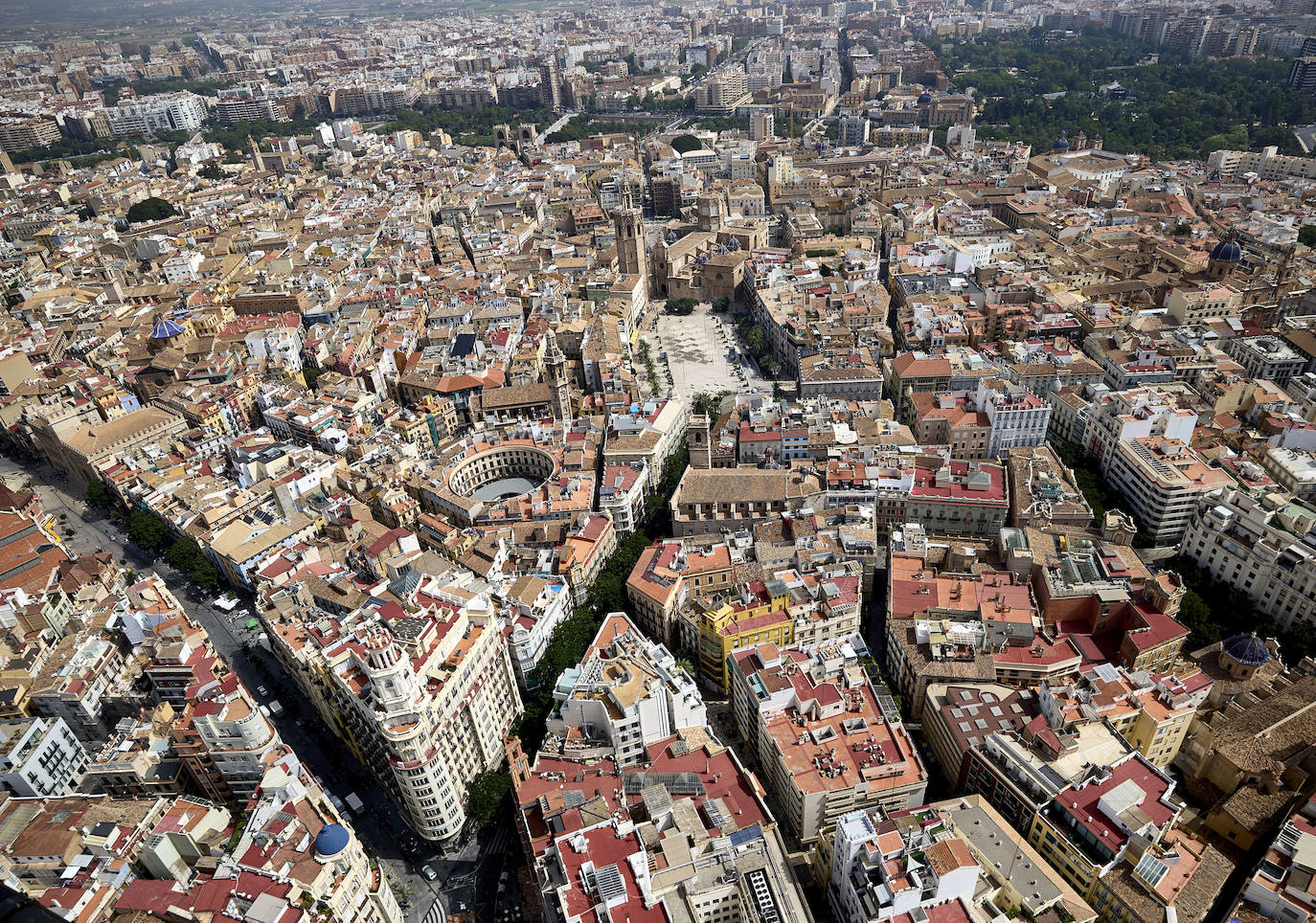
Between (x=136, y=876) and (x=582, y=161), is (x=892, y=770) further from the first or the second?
(x=582, y=161)

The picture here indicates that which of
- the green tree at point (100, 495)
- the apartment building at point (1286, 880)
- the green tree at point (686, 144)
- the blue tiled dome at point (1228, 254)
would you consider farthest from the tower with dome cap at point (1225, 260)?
the green tree at point (100, 495)

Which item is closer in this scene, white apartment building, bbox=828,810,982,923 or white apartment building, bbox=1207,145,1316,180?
white apartment building, bbox=828,810,982,923

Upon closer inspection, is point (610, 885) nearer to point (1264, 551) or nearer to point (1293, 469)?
point (1264, 551)

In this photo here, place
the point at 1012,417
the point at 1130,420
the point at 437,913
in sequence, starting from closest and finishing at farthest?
the point at 437,913, the point at 1130,420, the point at 1012,417

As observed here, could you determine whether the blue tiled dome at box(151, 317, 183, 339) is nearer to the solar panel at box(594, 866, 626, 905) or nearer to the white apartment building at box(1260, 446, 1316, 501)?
the solar panel at box(594, 866, 626, 905)

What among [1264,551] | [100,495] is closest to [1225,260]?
[1264,551]

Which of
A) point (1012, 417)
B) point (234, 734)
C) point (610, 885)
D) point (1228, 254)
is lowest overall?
point (1012, 417)

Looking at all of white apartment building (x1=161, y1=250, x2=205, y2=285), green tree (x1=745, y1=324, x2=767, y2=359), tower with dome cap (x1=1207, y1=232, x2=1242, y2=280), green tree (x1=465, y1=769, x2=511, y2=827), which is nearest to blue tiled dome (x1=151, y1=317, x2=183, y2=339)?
white apartment building (x1=161, y1=250, x2=205, y2=285)
